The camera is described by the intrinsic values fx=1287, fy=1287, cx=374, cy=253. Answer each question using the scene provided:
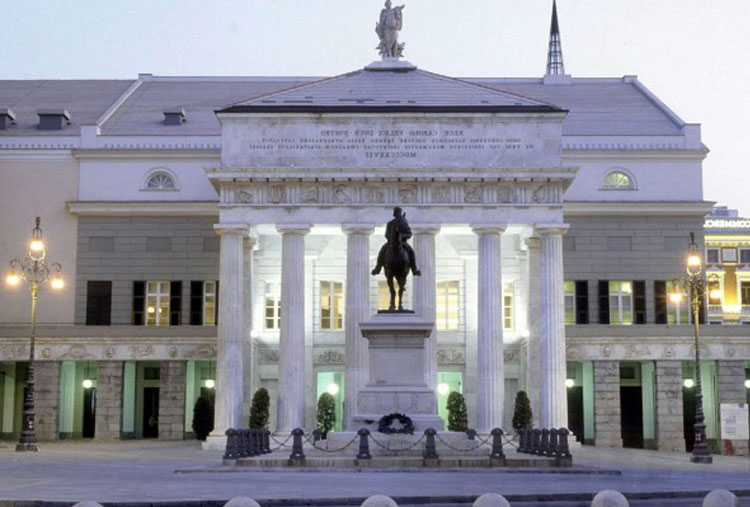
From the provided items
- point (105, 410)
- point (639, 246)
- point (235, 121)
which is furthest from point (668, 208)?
point (105, 410)

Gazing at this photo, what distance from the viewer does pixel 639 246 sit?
67500 mm

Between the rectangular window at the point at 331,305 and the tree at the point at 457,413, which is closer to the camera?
the tree at the point at 457,413

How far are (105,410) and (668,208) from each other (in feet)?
101

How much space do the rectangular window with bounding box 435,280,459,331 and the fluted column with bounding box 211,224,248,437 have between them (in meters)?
11.5

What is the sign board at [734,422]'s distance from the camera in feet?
171

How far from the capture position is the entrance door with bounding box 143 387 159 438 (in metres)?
66.7

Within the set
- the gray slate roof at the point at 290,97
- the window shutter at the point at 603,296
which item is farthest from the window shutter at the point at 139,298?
the window shutter at the point at 603,296

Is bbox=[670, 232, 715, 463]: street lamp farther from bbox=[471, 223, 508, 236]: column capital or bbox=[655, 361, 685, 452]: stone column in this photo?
A: bbox=[655, 361, 685, 452]: stone column

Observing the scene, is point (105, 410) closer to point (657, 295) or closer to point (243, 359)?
point (243, 359)

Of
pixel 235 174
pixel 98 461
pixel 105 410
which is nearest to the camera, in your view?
pixel 98 461

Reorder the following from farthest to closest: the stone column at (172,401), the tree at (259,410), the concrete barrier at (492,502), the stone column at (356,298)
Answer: the stone column at (172,401)
the tree at (259,410)
the stone column at (356,298)
the concrete barrier at (492,502)

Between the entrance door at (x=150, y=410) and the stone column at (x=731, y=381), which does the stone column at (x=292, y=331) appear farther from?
the stone column at (x=731, y=381)

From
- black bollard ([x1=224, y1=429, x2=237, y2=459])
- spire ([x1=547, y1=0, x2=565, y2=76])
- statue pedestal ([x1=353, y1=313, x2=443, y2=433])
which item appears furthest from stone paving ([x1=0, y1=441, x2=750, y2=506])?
spire ([x1=547, y1=0, x2=565, y2=76])

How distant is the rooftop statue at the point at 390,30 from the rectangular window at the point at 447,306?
1188 cm
